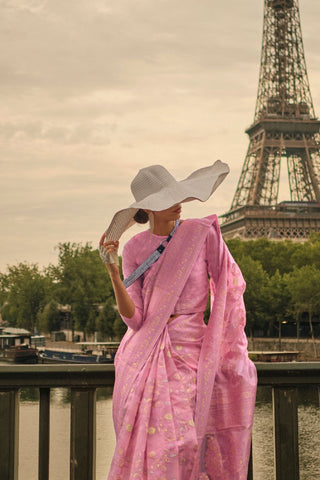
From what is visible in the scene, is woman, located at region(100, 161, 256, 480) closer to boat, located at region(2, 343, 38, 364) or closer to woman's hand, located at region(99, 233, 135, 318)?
woman's hand, located at region(99, 233, 135, 318)

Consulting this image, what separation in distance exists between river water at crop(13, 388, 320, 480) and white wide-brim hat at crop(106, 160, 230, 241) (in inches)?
454

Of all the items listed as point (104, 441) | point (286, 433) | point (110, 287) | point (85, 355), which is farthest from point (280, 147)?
point (286, 433)

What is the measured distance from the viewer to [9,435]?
2.91m

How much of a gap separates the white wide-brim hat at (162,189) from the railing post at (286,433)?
97 cm

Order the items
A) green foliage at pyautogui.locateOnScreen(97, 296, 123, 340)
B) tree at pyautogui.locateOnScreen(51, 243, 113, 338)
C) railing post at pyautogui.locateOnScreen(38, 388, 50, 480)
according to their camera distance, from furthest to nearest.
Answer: tree at pyautogui.locateOnScreen(51, 243, 113, 338) < green foliage at pyautogui.locateOnScreen(97, 296, 123, 340) < railing post at pyautogui.locateOnScreen(38, 388, 50, 480)

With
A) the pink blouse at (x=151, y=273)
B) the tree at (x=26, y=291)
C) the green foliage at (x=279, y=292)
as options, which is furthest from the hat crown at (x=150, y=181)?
the tree at (x=26, y=291)

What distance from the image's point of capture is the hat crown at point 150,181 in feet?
8.67

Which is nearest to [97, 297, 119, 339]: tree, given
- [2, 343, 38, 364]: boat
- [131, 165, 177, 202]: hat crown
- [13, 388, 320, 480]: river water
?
[2, 343, 38, 364]: boat

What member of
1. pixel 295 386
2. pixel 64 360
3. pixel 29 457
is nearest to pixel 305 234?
pixel 64 360

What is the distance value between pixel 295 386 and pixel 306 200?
51238 mm

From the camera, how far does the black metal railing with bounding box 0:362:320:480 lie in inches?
113

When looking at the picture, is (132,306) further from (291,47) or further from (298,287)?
(291,47)

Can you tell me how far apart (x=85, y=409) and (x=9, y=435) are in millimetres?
342

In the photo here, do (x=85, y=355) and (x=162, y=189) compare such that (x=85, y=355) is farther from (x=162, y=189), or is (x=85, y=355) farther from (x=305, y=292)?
(x=162, y=189)
